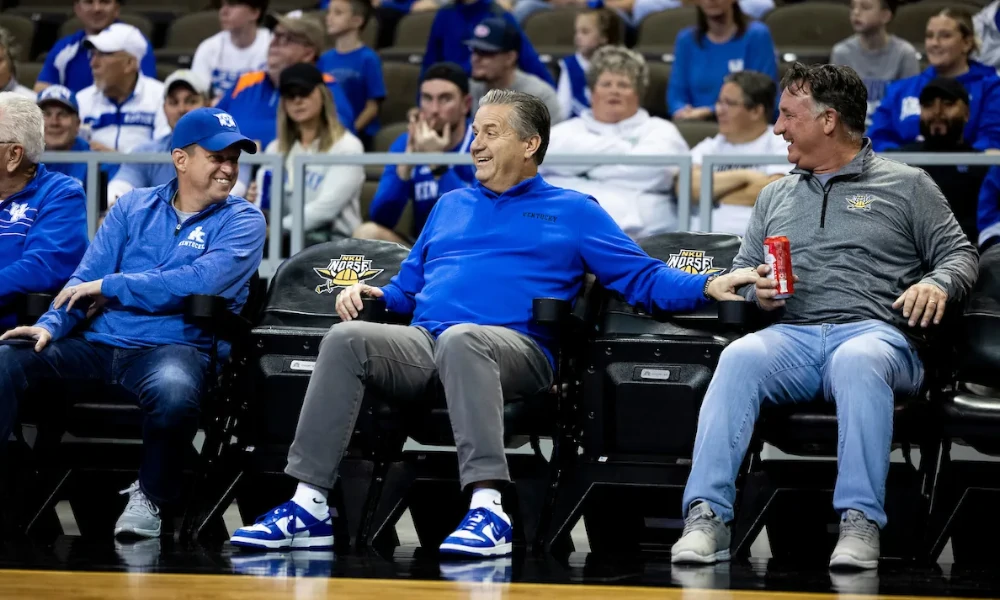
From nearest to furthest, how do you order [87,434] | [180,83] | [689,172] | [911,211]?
[911,211], [87,434], [689,172], [180,83]

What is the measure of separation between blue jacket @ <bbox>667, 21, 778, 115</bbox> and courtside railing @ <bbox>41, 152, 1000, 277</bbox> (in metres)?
1.43

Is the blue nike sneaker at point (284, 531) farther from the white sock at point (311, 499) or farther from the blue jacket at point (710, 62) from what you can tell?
the blue jacket at point (710, 62)

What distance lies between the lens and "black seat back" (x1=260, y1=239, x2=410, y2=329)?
12.8 feet

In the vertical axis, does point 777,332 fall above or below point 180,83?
below

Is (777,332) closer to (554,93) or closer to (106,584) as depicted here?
(106,584)

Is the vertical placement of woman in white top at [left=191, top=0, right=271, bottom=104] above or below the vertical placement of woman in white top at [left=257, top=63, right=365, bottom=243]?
above

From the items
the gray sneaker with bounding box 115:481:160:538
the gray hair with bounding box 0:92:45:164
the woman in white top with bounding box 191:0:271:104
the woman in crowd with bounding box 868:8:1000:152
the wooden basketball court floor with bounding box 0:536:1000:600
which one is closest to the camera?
the wooden basketball court floor with bounding box 0:536:1000:600

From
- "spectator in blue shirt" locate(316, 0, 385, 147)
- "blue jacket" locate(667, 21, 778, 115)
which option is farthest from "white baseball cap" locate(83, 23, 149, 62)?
"blue jacket" locate(667, 21, 778, 115)

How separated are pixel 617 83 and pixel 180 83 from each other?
1909 millimetres

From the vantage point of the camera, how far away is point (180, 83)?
19.4 feet

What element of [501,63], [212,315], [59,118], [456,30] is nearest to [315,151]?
[501,63]

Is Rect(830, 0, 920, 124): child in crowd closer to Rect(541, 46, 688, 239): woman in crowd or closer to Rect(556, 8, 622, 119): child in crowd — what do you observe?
Rect(556, 8, 622, 119): child in crowd

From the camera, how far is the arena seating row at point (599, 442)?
132 inches

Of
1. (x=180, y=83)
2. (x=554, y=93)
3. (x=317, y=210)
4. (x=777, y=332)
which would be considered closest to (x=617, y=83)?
(x=554, y=93)
